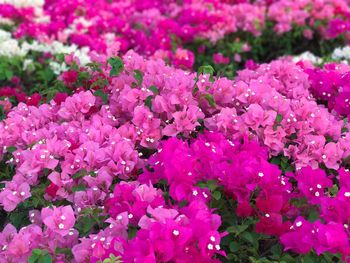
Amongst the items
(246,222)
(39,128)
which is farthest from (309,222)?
(39,128)

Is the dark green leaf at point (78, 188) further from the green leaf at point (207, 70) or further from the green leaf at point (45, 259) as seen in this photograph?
the green leaf at point (207, 70)

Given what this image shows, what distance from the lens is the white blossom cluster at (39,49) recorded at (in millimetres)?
4602

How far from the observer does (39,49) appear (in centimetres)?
492

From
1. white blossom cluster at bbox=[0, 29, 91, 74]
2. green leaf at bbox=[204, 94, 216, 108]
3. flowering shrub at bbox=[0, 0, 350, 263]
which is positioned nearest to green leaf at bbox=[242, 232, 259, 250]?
flowering shrub at bbox=[0, 0, 350, 263]

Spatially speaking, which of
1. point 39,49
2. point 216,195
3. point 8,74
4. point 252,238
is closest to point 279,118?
point 216,195

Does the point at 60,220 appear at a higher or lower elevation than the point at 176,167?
lower

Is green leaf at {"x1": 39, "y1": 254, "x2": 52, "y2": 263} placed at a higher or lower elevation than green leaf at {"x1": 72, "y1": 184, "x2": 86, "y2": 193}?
higher

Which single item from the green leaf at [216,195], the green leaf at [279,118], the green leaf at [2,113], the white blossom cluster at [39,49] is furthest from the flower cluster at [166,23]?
the green leaf at [216,195]

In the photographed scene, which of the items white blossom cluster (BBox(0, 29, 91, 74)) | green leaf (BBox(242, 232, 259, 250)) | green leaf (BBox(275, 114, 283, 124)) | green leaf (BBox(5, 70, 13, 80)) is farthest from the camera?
white blossom cluster (BBox(0, 29, 91, 74))

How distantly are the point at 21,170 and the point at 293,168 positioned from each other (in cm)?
124

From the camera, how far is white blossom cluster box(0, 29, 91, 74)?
4602 millimetres

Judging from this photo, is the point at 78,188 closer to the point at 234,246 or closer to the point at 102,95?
the point at 234,246

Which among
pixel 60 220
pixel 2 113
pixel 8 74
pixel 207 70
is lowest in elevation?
pixel 8 74

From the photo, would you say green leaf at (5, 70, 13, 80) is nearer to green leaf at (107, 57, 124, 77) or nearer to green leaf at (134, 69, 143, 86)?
green leaf at (107, 57, 124, 77)
